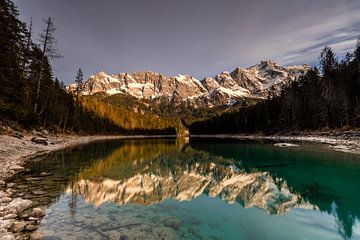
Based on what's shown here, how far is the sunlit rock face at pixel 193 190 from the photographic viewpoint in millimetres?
13000

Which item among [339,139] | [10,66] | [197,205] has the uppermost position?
[10,66]

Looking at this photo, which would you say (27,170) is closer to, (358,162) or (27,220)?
(27,220)

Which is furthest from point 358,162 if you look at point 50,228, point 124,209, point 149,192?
point 50,228

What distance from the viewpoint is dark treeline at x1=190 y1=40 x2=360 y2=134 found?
71.8 m

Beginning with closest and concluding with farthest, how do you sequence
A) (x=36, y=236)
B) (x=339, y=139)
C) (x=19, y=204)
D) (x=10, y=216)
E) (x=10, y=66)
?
(x=36, y=236) < (x=10, y=216) < (x=19, y=204) < (x=10, y=66) < (x=339, y=139)

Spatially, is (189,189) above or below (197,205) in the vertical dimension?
above

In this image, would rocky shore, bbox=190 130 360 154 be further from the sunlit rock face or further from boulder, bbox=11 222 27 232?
boulder, bbox=11 222 27 232

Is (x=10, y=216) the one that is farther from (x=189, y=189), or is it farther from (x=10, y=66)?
(x=10, y=66)

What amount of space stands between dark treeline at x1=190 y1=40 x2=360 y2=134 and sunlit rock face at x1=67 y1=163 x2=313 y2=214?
57413 mm

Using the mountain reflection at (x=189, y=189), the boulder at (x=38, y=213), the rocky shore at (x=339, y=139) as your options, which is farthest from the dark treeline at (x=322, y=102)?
the boulder at (x=38, y=213)

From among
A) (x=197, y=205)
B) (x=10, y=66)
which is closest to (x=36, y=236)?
(x=197, y=205)

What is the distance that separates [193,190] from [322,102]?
252ft

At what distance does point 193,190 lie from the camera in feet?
52.6

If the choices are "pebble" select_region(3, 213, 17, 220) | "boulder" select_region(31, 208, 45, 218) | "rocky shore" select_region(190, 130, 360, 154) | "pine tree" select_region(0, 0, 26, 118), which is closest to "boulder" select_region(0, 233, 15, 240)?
"pebble" select_region(3, 213, 17, 220)
